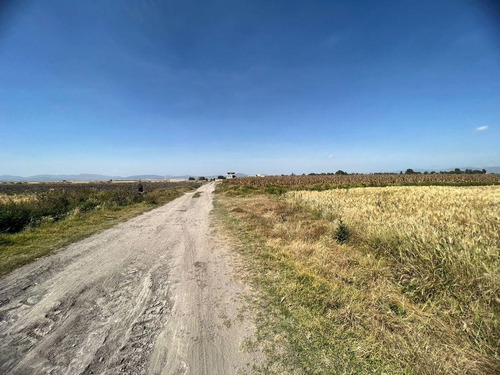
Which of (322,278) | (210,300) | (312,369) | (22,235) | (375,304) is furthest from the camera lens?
(22,235)

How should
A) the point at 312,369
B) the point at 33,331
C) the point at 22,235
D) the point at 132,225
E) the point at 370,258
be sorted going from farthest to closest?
1. the point at 132,225
2. the point at 22,235
3. the point at 370,258
4. the point at 33,331
5. the point at 312,369

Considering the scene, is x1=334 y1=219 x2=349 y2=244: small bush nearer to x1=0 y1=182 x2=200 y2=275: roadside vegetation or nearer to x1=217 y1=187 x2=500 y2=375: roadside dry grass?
x1=217 y1=187 x2=500 y2=375: roadside dry grass

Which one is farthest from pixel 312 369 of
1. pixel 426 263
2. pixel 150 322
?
pixel 426 263

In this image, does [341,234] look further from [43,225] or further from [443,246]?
[43,225]

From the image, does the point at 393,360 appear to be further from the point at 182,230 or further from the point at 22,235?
the point at 22,235

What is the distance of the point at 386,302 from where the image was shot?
156 inches

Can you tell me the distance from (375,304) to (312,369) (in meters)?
1.97

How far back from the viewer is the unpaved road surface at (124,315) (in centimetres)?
288

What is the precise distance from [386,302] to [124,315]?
195 inches

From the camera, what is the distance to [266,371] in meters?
2.71

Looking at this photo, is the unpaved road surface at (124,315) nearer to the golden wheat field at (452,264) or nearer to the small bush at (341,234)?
the golden wheat field at (452,264)

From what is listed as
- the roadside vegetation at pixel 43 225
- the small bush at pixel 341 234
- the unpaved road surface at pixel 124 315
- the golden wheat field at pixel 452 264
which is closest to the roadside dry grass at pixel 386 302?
the golden wheat field at pixel 452 264

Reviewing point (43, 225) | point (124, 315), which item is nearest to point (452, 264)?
point (124, 315)

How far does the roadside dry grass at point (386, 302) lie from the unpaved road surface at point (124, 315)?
76cm
